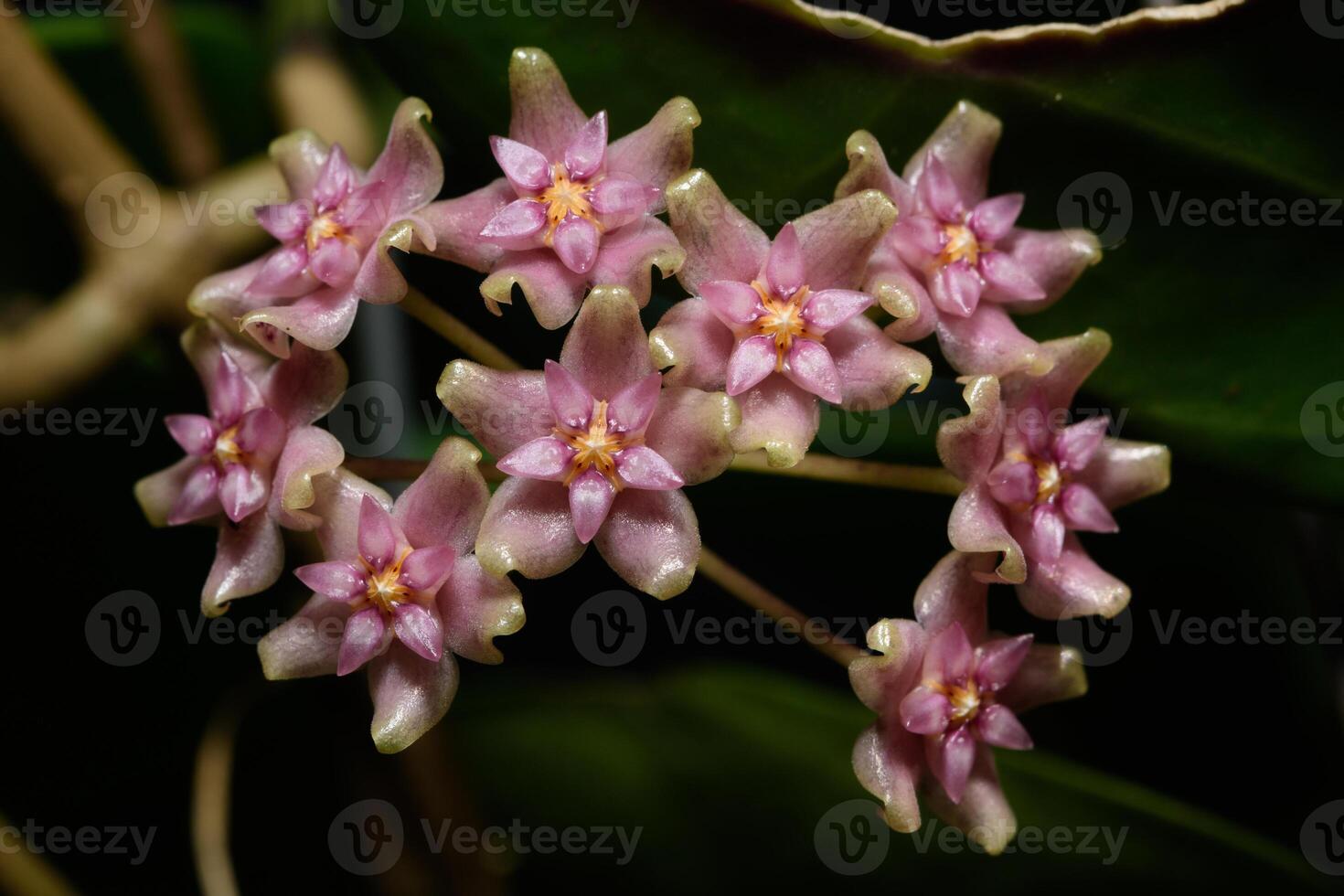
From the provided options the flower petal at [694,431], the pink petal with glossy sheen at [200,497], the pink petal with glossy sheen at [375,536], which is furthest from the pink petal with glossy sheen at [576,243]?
the pink petal with glossy sheen at [200,497]

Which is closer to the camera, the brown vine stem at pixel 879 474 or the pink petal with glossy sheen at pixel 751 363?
the pink petal with glossy sheen at pixel 751 363

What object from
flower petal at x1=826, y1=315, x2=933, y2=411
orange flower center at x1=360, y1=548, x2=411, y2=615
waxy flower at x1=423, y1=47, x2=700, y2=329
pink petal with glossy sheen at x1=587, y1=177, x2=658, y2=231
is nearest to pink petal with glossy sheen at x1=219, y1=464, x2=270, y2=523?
orange flower center at x1=360, y1=548, x2=411, y2=615

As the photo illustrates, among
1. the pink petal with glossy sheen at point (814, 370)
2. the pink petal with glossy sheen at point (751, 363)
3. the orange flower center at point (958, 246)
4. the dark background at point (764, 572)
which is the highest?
the orange flower center at point (958, 246)

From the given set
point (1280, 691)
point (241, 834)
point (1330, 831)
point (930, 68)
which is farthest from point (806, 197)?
point (241, 834)

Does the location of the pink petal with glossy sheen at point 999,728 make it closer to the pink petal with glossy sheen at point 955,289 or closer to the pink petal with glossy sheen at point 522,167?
the pink petal with glossy sheen at point 955,289

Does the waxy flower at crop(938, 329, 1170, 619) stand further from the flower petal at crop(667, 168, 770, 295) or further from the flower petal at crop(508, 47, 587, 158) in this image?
the flower petal at crop(508, 47, 587, 158)

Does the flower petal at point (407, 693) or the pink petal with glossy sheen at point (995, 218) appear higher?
the pink petal with glossy sheen at point (995, 218)
